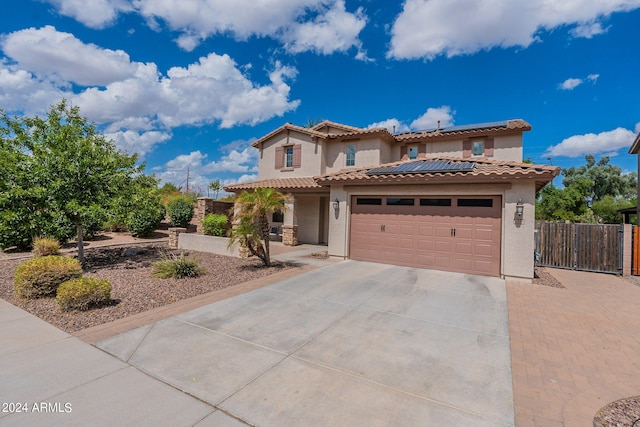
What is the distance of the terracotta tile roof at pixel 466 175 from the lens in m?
8.38

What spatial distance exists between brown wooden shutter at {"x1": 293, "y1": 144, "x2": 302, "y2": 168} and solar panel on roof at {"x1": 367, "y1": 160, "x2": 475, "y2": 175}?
705cm

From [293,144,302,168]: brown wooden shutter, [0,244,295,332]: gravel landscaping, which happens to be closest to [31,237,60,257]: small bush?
[0,244,295,332]: gravel landscaping

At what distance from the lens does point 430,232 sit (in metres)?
10.2

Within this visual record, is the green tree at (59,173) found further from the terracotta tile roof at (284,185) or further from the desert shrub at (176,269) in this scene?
the terracotta tile roof at (284,185)

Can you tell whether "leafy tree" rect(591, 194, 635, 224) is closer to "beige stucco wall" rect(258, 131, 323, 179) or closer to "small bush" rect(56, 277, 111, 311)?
"beige stucco wall" rect(258, 131, 323, 179)

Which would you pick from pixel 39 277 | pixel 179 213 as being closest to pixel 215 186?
pixel 179 213

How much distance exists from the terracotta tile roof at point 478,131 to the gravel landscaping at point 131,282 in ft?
39.0

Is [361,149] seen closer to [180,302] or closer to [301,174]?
[301,174]

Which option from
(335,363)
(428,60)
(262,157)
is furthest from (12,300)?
(428,60)

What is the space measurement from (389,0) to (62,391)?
1564cm

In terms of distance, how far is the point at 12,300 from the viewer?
20.5 ft

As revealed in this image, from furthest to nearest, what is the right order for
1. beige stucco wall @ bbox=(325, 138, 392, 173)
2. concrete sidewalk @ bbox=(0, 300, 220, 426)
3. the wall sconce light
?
beige stucco wall @ bbox=(325, 138, 392, 173), the wall sconce light, concrete sidewalk @ bbox=(0, 300, 220, 426)

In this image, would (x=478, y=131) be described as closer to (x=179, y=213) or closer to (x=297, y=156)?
(x=297, y=156)

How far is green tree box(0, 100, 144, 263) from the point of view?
8.34 m
